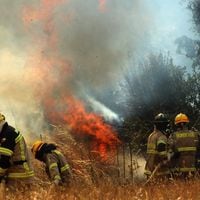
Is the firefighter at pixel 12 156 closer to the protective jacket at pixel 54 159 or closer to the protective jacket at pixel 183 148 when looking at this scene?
the protective jacket at pixel 54 159

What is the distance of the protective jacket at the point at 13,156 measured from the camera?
7668mm

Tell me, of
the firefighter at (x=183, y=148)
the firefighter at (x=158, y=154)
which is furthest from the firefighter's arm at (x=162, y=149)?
the firefighter at (x=183, y=148)

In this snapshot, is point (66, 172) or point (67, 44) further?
point (67, 44)

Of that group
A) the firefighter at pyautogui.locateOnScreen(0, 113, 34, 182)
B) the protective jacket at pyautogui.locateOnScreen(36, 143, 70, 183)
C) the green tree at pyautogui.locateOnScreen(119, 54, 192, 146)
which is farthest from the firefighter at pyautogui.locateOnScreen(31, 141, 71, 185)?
the green tree at pyautogui.locateOnScreen(119, 54, 192, 146)

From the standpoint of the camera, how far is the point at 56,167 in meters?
8.44

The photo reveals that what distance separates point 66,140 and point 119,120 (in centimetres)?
895

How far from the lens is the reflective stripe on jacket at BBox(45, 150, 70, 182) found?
8.40 m

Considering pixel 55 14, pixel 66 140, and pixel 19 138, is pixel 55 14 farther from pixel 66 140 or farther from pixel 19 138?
pixel 19 138

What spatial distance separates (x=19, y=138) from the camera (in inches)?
314

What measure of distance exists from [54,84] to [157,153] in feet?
39.5

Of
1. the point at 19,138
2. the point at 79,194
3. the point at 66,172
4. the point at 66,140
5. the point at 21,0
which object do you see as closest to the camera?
the point at 79,194

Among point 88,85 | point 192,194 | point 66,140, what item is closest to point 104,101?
point 88,85

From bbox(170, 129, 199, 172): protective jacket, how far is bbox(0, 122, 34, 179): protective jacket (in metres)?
3.26

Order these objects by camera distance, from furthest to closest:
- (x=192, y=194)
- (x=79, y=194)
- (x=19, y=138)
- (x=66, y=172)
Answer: (x=66, y=172)
(x=19, y=138)
(x=192, y=194)
(x=79, y=194)
